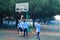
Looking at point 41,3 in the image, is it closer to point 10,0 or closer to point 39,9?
point 39,9

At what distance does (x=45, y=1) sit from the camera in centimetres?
3066

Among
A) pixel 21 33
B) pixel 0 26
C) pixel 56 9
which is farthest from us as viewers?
pixel 0 26

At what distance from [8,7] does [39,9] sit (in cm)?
556

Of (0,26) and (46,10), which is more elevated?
(46,10)

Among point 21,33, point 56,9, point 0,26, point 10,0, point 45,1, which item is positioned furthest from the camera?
point 0,26

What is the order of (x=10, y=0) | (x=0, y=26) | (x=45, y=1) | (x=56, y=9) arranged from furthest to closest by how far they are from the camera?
1. (x=0, y=26)
2. (x=56, y=9)
3. (x=10, y=0)
4. (x=45, y=1)

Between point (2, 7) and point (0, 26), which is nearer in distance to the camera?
point (2, 7)

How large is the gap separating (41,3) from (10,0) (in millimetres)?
5417

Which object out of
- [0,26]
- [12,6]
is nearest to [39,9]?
[12,6]

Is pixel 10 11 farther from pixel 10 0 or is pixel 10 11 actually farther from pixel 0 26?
pixel 0 26

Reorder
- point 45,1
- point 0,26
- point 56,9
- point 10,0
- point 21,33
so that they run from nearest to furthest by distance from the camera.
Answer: point 21,33
point 45,1
point 10,0
point 56,9
point 0,26

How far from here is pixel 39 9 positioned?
3081cm

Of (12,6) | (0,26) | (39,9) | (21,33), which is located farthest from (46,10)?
(21,33)

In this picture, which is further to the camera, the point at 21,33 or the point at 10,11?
the point at 10,11
